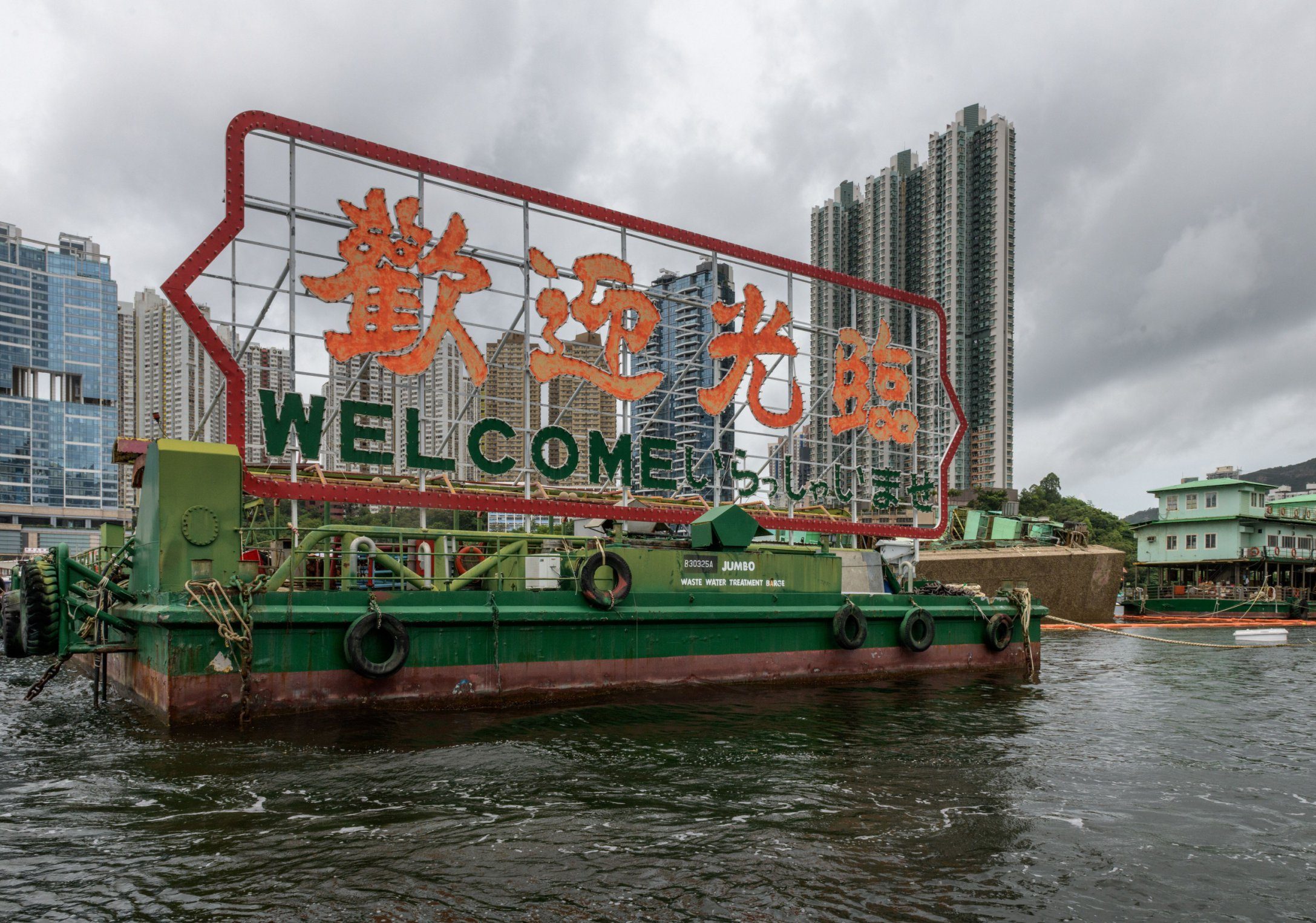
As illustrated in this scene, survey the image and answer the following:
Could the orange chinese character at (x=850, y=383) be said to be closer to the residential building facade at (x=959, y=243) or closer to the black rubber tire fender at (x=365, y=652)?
the black rubber tire fender at (x=365, y=652)

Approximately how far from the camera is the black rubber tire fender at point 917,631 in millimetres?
19109

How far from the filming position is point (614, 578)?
1535 cm

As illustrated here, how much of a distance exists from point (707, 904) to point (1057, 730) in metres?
9.32

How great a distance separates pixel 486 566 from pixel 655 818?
7000 mm

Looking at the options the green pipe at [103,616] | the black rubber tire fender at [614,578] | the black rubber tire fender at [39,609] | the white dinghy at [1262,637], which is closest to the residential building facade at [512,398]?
the black rubber tire fender at [614,578]

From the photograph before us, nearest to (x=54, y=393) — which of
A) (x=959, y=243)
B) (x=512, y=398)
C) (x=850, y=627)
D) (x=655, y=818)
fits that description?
(x=959, y=243)

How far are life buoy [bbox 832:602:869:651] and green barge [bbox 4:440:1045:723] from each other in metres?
0.04

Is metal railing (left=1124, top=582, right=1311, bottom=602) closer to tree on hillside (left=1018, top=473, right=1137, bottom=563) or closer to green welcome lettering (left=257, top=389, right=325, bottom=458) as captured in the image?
tree on hillside (left=1018, top=473, right=1137, bottom=563)

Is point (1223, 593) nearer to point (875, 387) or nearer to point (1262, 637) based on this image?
point (1262, 637)

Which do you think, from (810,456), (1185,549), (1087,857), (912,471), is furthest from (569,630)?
(1185,549)

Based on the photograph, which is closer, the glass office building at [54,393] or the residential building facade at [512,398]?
the residential building facade at [512,398]

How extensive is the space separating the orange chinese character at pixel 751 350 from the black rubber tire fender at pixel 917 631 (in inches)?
223

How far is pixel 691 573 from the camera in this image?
655 inches

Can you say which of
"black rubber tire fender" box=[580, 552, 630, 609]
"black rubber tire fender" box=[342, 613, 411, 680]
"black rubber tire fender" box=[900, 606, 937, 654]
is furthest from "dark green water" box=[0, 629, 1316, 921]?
"black rubber tire fender" box=[900, 606, 937, 654]
